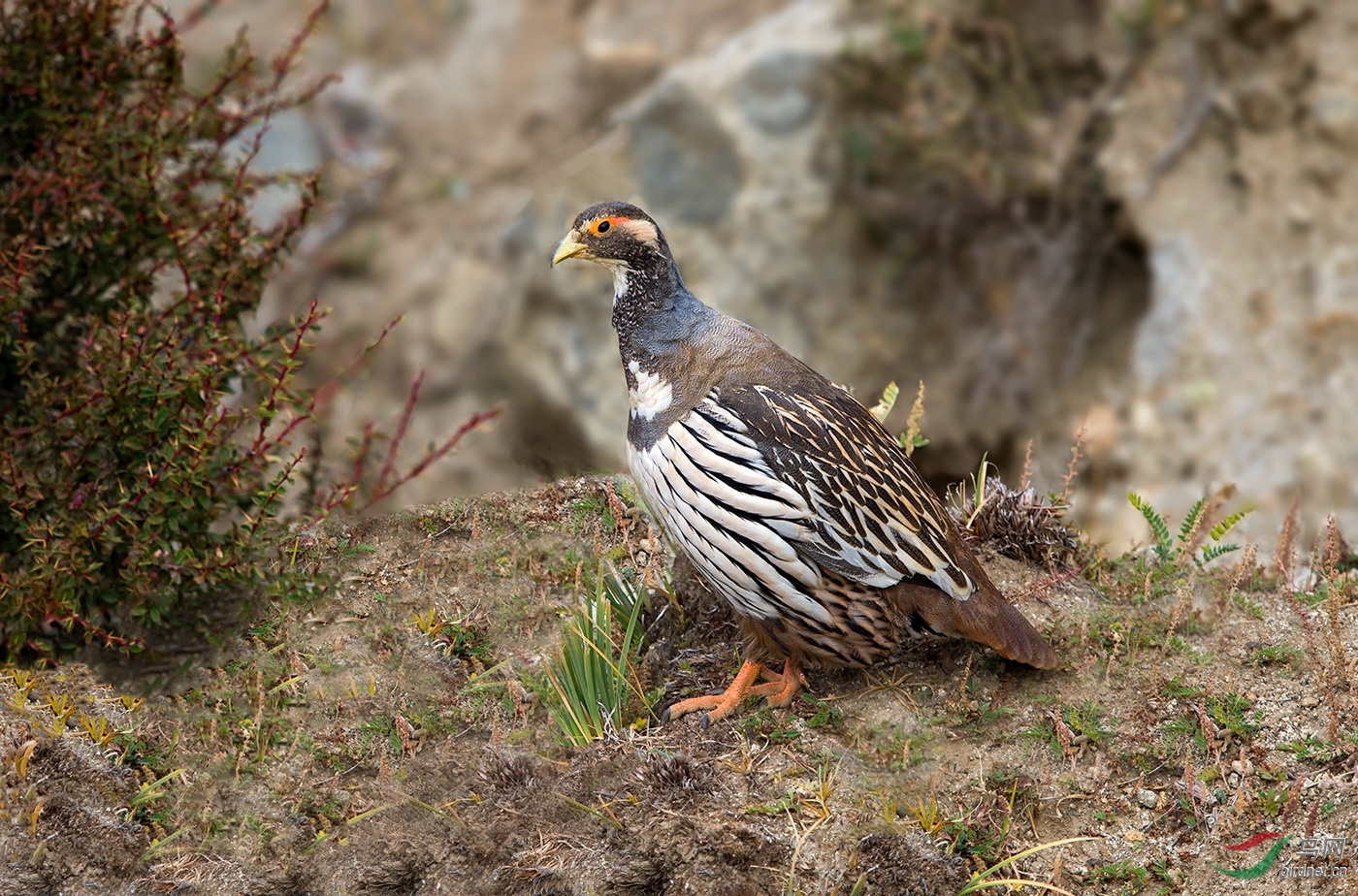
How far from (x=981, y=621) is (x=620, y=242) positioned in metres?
1.84

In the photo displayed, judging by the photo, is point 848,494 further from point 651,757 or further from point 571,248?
point 571,248

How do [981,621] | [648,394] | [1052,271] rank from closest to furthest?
1. [981,621]
2. [648,394]
3. [1052,271]

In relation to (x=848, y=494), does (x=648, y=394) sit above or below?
above

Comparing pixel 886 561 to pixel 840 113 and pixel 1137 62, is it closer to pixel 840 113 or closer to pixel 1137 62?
pixel 840 113

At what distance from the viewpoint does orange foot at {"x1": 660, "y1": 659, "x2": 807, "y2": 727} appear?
455cm

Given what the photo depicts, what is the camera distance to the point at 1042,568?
5.30m

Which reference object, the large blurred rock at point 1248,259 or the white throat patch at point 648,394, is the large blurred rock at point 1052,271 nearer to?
the large blurred rock at point 1248,259

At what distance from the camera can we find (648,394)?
15.4 feet

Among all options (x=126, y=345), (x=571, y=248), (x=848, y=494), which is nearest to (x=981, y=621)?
(x=848, y=494)

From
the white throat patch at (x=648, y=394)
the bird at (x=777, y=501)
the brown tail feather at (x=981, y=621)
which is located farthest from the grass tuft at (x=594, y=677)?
the brown tail feather at (x=981, y=621)

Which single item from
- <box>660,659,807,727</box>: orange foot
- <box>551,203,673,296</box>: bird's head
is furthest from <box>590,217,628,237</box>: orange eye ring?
<box>660,659,807,727</box>: orange foot

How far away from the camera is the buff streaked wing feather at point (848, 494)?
14.3 feet

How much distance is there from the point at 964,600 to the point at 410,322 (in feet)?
23.8

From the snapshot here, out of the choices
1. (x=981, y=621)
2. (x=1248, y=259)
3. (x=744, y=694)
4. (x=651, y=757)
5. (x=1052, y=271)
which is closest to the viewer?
(x=651, y=757)
